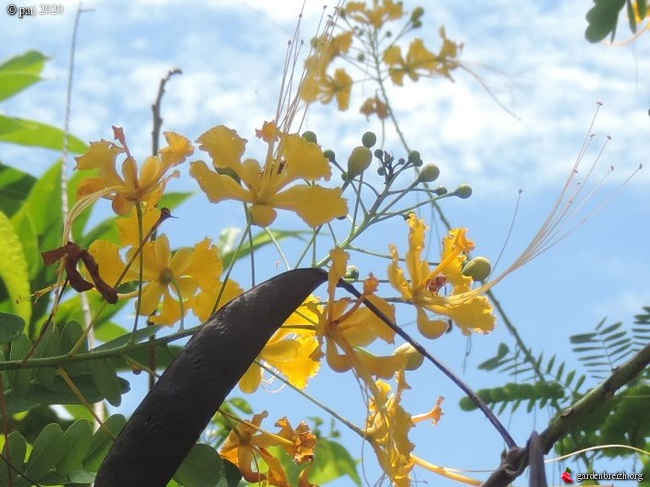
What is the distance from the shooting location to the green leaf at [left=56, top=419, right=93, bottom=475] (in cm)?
89

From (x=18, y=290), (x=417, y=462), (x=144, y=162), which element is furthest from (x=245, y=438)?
(x=18, y=290)

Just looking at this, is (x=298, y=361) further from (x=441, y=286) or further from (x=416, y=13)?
(x=416, y=13)

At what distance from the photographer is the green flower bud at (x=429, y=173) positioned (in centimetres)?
97

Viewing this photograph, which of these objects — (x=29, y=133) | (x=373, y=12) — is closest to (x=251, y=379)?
(x=373, y=12)

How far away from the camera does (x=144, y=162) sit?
0.87 metres

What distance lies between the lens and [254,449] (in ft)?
2.81

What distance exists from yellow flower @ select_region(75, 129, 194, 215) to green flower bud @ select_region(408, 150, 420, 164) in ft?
0.79

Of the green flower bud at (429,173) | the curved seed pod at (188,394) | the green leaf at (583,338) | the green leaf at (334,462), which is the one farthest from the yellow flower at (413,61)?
the curved seed pod at (188,394)

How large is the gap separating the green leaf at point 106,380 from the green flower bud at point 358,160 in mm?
316

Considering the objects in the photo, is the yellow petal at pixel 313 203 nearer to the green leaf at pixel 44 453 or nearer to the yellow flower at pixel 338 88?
the green leaf at pixel 44 453

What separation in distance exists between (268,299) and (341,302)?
0.12 m

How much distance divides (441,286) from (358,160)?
158 millimetres

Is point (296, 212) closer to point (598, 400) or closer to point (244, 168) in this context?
point (244, 168)

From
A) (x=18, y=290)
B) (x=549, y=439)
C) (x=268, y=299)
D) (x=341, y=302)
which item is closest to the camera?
(x=549, y=439)
